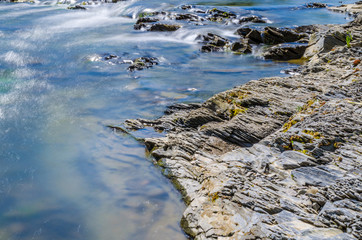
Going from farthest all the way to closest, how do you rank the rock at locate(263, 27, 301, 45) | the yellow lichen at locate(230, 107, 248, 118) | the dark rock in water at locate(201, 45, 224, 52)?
the rock at locate(263, 27, 301, 45) < the dark rock in water at locate(201, 45, 224, 52) < the yellow lichen at locate(230, 107, 248, 118)

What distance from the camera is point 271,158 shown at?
19.7 feet

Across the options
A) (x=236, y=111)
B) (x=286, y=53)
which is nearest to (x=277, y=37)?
(x=286, y=53)

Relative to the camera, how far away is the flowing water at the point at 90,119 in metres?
6.04

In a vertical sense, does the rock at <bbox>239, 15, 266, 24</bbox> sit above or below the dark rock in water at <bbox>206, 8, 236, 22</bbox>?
below

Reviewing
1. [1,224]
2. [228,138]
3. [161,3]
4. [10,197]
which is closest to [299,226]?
[228,138]

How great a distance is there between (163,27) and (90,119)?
16632 millimetres

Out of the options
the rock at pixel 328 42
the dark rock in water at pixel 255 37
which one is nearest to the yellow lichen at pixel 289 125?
the rock at pixel 328 42

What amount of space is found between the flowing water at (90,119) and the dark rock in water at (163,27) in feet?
3.83

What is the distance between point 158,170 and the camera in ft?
23.6

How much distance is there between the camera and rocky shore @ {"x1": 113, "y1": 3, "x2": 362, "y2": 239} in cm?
457

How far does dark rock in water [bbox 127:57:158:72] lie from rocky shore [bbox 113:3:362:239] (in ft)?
22.1

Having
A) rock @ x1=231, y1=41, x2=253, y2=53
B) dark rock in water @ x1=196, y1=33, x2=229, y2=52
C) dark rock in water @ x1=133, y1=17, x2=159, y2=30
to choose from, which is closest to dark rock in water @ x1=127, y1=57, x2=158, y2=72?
dark rock in water @ x1=196, y1=33, x2=229, y2=52

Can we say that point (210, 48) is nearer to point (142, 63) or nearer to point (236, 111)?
point (142, 63)

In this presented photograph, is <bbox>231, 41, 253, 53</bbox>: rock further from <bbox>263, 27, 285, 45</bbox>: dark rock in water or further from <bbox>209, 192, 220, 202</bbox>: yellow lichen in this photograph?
<bbox>209, 192, 220, 202</bbox>: yellow lichen
